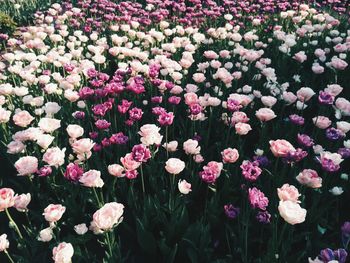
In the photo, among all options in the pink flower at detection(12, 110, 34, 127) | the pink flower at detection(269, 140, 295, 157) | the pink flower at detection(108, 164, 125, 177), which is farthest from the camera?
the pink flower at detection(12, 110, 34, 127)

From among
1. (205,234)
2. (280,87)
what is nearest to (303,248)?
(205,234)

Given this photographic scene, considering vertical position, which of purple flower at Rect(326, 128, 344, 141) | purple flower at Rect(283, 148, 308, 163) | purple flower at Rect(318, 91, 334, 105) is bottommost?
purple flower at Rect(326, 128, 344, 141)

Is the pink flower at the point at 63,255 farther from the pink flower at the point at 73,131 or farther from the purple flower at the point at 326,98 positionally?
the purple flower at the point at 326,98

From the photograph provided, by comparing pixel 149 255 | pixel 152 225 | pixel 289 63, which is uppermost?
pixel 289 63

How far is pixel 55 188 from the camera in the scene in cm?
273

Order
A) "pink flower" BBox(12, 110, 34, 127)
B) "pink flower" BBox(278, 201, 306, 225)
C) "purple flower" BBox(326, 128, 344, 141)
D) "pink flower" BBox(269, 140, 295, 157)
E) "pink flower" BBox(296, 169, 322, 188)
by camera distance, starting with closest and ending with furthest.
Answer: "pink flower" BBox(278, 201, 306, 225)
"pink flower" BBox(296, 169, 322, 188)
"pink flower" BBox(269, 140, 295, 157)
"purple flower" BBox(326, 128, 344, 141)
"pink flower" BBox(12, 110, 34, 127)

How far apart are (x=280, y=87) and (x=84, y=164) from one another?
6.57 ft

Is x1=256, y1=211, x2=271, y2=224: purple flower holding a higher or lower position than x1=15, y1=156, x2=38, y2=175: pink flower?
lower

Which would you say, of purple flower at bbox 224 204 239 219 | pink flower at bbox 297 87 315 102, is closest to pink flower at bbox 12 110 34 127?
purple flower at bbox 224 204 239 219

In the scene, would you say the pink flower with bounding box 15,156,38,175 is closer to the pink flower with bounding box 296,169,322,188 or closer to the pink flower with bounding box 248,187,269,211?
the pink flower with bounding box 248,187,269,211

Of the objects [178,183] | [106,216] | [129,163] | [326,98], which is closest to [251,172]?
[178,183]

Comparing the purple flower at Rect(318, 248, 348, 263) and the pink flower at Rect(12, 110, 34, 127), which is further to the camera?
the pink flower at Rect(12, 110, 34, 127)

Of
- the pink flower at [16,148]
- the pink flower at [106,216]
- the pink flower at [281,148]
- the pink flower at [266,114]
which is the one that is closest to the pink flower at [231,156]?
the pink flower at [281,148]

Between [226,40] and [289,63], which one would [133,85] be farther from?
[226,40]
